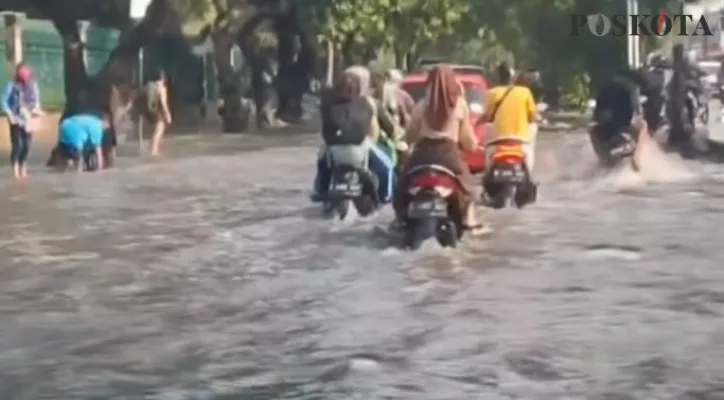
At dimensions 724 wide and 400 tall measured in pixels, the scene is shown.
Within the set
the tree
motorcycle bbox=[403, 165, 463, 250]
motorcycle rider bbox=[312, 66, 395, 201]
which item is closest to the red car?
motorcycle rider bbox=[312, 66, 395, 201]

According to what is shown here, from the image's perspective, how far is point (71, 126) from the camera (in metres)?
26.3

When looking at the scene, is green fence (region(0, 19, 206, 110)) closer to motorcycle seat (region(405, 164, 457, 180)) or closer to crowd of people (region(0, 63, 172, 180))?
crowd of people (region(0, 63, 172, 180))

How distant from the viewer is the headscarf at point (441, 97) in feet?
46.1

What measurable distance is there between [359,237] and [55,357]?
616cm

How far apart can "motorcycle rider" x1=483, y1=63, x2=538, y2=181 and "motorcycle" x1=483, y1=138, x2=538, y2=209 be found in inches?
2.3

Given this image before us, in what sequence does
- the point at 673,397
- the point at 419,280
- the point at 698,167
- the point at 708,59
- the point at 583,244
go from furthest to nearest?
the point at 708,59
the point at 698,167
the point at 583,244
the point at 419,280
the point at 673,397

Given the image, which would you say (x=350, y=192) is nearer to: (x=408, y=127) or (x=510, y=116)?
(x=510, y=116)

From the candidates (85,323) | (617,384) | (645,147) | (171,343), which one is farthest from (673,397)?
(645,147)

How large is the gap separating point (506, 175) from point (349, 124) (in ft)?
6.62

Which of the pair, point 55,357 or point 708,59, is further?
point 708,59

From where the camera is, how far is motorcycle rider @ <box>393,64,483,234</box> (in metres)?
14.0

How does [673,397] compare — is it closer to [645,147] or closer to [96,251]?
[96,251]

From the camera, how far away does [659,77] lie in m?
25.4

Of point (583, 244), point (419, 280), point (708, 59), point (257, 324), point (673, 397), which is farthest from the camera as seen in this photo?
point (708, 59)
